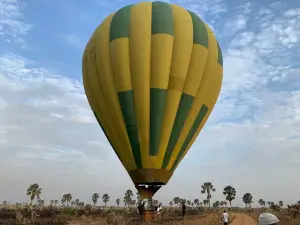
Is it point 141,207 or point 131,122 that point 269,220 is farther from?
point 131,122

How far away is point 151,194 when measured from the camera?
16609mm

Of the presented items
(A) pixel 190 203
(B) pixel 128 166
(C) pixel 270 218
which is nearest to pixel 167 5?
(B) pixel 128 166

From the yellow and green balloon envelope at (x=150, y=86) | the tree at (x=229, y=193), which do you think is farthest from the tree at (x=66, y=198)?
the yellow and green balloon envelope at (x=150, y=86)

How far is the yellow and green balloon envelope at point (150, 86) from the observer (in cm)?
1669

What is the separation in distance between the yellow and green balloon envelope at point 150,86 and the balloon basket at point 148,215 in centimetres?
85

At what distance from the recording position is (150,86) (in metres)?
17.0

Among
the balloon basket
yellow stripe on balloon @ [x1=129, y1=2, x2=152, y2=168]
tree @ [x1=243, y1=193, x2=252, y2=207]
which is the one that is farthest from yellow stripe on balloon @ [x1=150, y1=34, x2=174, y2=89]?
tree @ [x1=243, y1=193, x2=252, y2=207]

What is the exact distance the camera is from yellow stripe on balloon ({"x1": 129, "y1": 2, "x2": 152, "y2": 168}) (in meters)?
16.6

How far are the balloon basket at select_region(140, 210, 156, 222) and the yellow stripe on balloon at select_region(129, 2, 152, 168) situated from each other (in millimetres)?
2156

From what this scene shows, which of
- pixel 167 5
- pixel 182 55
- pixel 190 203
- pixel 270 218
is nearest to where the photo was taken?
pixel 270 218

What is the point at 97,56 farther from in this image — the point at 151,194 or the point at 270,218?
the point at 270,218

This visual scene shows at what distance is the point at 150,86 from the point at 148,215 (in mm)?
6275

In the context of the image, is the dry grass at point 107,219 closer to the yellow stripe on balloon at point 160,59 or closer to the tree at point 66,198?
the yellow stripe on balloon at point 160,59

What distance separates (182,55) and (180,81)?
56.6 inches
